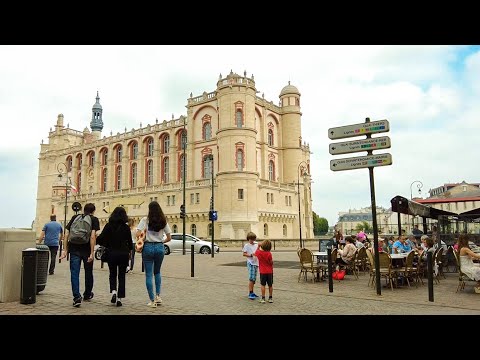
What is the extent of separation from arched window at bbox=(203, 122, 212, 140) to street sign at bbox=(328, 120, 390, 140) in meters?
42.2

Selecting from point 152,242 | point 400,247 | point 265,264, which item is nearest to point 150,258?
point 152,242

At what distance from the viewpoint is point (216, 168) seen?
162ft

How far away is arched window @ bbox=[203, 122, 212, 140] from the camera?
169 feet

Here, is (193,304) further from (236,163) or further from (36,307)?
(236,163)

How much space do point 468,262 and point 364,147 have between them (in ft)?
12.5

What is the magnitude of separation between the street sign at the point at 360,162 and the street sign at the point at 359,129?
603mm

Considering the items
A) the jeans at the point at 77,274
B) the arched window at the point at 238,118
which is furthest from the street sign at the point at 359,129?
the arched window at the point at 238,118

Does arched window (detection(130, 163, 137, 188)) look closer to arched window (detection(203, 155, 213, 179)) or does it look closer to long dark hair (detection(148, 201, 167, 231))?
arched window (detection(203, 155, 213, 179))

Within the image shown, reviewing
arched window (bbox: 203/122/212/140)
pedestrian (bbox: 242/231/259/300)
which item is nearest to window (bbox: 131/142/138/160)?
arched window (bbox: 203/122/212/140)

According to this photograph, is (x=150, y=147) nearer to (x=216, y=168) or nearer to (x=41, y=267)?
(x=216, y=168)

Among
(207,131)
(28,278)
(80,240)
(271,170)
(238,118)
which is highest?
(238,118)
